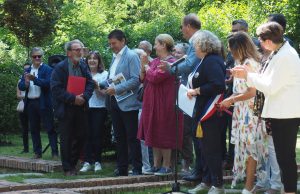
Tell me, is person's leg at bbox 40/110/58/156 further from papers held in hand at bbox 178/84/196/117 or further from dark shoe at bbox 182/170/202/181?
papers held in hand at bbox 178/84/196/117

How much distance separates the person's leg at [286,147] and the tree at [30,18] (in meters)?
12.5

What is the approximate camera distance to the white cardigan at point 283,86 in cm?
626

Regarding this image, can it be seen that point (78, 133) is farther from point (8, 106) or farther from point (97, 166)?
point (8, 106)

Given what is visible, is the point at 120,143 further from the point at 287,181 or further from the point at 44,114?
the point at 287,181

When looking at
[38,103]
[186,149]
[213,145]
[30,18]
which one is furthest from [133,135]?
[30,18]

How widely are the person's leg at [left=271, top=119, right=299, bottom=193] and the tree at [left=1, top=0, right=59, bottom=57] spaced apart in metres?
12.5

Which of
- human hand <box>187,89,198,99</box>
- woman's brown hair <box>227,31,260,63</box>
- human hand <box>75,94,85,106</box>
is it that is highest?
woman's brown hair <box>227,31,260,63</box>

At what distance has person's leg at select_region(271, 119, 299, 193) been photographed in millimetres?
6281

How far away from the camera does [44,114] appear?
11.3 metres

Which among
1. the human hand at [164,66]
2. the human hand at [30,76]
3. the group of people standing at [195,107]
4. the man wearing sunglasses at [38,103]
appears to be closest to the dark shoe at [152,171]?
the group of people standing at [195,107]

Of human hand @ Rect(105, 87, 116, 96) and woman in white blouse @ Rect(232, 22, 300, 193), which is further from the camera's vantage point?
human hand @ Rect(105, 87, 116, 96)

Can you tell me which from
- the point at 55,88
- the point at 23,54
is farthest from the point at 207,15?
the point at 55,88

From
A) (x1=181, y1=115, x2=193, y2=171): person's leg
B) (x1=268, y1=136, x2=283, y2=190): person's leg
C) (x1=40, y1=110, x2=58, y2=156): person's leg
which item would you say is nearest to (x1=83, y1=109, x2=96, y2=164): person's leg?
(x1=40, y1=110, x2=58, y2=156): person's leg

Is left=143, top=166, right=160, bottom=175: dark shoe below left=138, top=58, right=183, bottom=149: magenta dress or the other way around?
below
